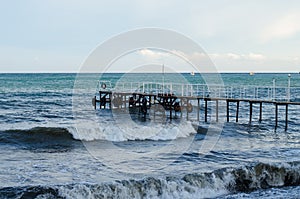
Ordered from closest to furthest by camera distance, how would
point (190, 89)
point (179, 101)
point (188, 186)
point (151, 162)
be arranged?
point (188, 186) < point (151, 162) < point (179, 101) < point (190, 89)

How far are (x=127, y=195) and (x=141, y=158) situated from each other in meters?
4.39

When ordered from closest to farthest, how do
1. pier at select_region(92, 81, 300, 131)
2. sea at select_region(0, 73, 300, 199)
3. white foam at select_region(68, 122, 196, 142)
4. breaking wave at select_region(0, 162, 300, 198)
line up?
breaking wave at select_region(0, 162, 300, 198) < sea at select_region(0, 73, 300, 199) < white foam at select_region(68, 122, 196, 142) < pier at select_region(92, 81, 300, 131)

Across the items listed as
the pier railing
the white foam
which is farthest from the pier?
the white foam

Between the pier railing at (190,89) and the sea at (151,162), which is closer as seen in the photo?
the sea at (151,162)

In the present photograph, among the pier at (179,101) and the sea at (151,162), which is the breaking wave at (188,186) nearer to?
the sea at (151,162)

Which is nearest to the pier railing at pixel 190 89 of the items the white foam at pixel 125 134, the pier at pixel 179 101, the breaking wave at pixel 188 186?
the pier at pixel 179 101

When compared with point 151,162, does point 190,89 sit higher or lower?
higher

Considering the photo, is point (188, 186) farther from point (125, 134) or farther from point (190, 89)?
point (190, 89)

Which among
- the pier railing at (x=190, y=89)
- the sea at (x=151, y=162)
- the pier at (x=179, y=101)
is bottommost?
the sea at (x=151, y=162)

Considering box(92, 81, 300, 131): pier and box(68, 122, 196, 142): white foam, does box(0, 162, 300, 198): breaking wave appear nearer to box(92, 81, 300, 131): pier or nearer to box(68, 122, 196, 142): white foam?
box(68, 122, 196, 142): white foam

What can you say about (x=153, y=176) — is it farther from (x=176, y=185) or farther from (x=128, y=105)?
(x=128, y=105)

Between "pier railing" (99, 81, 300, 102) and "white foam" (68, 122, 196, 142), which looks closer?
"white foam" (68, 122, 196, 142)

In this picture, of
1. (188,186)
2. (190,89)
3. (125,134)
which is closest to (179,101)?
(190,89)

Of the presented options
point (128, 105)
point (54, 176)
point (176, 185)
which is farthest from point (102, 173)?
point (128, 105)
